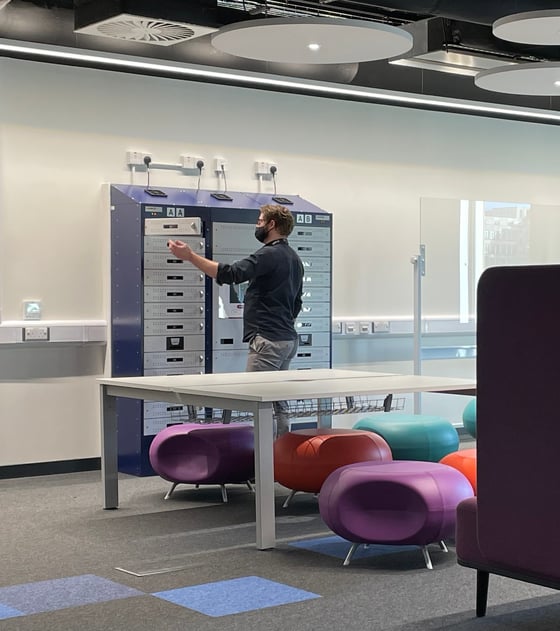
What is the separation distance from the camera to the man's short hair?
6.96 m

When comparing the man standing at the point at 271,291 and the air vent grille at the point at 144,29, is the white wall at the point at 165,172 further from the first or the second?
the man standing at the point at 271,291

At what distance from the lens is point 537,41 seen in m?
6.62

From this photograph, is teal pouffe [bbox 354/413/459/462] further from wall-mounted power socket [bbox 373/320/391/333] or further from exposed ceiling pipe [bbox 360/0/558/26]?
wall-mounted power socket [bbox 373/320/391/333]

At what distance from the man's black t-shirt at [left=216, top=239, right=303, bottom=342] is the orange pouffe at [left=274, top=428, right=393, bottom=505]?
1.05 meters

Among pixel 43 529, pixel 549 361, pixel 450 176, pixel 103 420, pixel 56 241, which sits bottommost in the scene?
pixel 43 529

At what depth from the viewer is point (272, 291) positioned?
699 cm

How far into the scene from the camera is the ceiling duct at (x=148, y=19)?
652 cm

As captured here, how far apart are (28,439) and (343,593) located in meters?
3.92

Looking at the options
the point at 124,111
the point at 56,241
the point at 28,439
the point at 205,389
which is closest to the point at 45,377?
the point at 28,439

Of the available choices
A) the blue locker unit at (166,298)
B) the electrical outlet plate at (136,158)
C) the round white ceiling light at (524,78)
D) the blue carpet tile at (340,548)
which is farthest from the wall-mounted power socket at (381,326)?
the blue carpet tile at (340,548)

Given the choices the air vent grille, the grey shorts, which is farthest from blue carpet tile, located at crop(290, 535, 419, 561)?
the air vent grille

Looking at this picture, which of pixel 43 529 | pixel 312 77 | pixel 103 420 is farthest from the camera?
pixel 312 77

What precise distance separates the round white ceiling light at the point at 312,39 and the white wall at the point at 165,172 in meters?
1.79

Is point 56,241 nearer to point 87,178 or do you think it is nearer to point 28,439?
point 87,178
